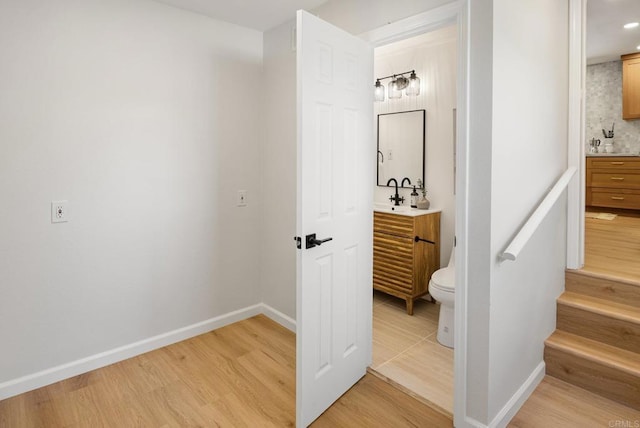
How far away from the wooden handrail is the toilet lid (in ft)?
2.74

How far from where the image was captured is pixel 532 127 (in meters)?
2.03

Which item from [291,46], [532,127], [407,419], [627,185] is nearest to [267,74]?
[291,46]

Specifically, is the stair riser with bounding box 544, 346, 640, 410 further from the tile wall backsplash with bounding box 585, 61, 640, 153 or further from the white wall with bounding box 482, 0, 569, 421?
the tile wall backsplash with bounding box 585, 61, 640, 153

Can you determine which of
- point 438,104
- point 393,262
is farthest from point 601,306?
point 438,104

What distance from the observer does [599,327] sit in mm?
2262

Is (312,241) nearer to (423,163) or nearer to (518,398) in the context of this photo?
(518,398)

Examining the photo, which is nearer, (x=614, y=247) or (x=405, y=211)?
(x=614, y=247)

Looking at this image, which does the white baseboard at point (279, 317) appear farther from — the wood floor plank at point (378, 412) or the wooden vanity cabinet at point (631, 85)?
the wooden vanity cabinet at point (631, 85)

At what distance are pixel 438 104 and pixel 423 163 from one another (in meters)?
0.56

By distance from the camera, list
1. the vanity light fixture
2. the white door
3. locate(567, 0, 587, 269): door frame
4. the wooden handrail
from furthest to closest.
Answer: the vanity light fixture → locate(567, 0, 587, 269): door frame → the white door → the wooden handrail

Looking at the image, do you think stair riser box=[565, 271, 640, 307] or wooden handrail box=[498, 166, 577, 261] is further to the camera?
stair riser box=[565, 271, 640, 307]

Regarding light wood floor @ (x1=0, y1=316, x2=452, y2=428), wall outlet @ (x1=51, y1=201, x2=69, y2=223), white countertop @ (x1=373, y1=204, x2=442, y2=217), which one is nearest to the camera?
light wood floor @ (x1=0, y1=316, x2=452, y2=428)

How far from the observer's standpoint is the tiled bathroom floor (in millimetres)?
2196

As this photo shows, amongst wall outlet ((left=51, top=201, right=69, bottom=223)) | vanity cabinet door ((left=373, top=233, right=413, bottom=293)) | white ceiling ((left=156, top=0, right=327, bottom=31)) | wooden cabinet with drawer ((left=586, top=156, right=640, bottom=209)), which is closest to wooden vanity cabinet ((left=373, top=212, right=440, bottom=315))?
vanity cabinet door ((left=373, top=233, right=413, bottom=293))
